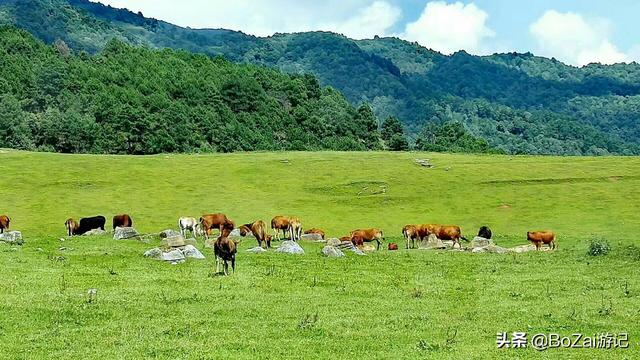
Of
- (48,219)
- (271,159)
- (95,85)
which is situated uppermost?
(95,85)

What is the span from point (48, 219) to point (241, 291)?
130ft

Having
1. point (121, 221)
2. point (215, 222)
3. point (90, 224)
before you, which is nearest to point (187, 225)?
point (215, 222)

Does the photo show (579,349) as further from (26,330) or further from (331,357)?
(26,330)

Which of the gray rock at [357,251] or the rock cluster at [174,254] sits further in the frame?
the gray rock at [357,251]

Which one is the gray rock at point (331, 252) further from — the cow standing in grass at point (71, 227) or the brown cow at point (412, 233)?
the cow standing in grass at point (71, 227)

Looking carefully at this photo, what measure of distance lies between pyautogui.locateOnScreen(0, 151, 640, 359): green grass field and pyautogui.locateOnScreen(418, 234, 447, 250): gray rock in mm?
3958

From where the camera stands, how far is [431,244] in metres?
48.5

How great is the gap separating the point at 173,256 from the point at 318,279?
8615 millimetres

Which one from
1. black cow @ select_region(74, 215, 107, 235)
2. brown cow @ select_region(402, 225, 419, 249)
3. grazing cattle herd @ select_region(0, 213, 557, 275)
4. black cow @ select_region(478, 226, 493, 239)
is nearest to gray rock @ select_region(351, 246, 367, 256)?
grazing cattle herd @ select_region(0, 213, 557, 275)

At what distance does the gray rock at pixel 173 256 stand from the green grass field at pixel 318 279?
1.16 meters

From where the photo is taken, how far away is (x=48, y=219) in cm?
5962

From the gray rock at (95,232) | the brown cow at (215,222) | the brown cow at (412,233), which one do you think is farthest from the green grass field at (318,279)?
the gray rock at (95,232)

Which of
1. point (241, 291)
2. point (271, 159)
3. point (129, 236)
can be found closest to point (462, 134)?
point (271, 159)

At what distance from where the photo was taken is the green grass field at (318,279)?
18734mm
